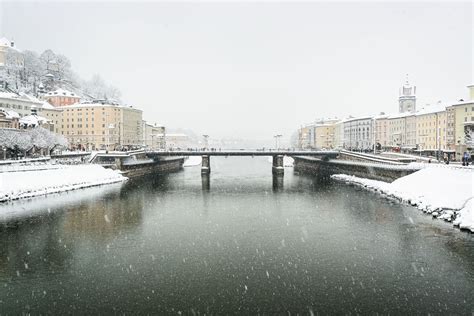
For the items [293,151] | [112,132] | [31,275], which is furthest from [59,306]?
[112,132]

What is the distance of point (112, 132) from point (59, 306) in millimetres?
110228

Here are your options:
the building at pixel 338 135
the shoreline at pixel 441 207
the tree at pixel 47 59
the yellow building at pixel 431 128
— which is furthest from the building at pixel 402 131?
the tree at pixel 47 59

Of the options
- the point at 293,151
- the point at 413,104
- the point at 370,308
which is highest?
the point at 413,104

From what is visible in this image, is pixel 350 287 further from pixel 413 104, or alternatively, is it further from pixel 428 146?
pixel 413 104

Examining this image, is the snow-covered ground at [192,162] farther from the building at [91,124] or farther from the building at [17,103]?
the building at [17,103]

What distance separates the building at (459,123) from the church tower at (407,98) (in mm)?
46635

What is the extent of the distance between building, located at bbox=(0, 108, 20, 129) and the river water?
118 ft

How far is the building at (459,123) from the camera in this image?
77.7m

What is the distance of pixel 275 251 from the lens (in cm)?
2595

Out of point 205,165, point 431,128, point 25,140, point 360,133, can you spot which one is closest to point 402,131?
point 431,128

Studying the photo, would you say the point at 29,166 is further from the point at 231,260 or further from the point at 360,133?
the point at 360,133

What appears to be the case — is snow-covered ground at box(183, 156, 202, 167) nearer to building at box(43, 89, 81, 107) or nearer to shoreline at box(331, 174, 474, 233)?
building at box(43, 89, 81, 107)

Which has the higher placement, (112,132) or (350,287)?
(112,132)

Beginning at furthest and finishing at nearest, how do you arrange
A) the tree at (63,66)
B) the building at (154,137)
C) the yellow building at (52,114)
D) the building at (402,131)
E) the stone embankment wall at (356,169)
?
1. the building at (154,137)
2. the tree at (63,66)
3. the yellow building at (52,114)
4. the building at (402,131)
5. the stone embankment wall at (356,169)
